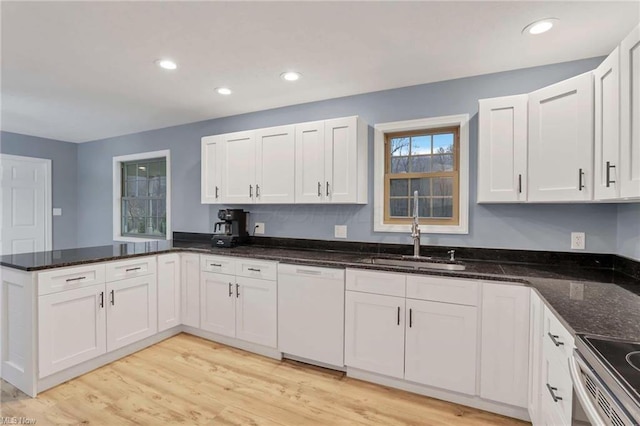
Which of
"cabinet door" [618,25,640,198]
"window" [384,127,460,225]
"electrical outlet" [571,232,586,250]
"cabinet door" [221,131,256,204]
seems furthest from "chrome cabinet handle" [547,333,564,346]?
"cabinet door" [221,131,256,204]

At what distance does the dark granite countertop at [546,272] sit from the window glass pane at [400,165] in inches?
30.3

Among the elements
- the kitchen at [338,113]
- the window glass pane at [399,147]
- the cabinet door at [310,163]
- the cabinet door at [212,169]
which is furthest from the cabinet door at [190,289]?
the window glass pane at [399,147]

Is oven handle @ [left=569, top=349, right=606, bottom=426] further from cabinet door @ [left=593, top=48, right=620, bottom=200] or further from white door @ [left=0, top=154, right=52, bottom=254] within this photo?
white door @ [left=0, top=154, right=52, bottom=254]

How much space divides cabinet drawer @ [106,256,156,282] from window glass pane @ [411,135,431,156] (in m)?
2.70

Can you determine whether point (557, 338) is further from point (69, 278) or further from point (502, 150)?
point (69, 278)

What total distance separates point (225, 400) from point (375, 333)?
3.83 feet

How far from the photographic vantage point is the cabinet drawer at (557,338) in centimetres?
125


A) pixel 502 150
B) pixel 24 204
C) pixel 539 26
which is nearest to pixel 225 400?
pixel 502 150

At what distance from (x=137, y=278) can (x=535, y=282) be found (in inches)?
123

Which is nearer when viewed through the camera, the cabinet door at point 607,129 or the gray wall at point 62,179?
the cabinet door at point 607,129

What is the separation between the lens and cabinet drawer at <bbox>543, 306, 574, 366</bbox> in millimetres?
1246

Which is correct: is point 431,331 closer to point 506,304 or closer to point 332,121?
point 506,304

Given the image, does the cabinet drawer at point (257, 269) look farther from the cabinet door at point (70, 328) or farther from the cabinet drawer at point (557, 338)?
the cabinet drawer at point (557, 338)

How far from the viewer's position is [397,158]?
287 cm
